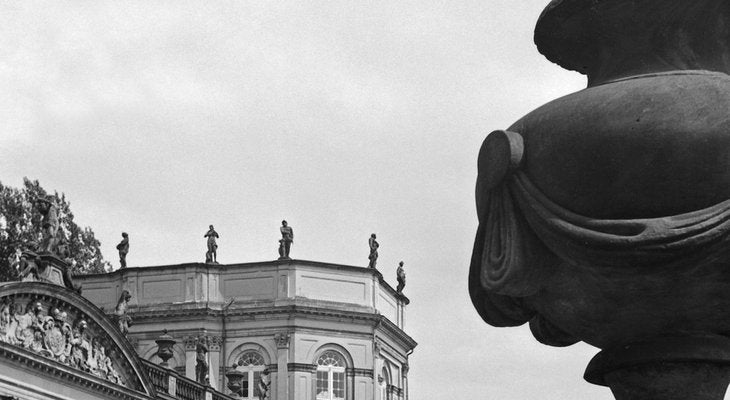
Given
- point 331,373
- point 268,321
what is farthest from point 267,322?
point 331,373

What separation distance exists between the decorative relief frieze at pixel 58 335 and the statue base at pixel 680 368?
1061 inches

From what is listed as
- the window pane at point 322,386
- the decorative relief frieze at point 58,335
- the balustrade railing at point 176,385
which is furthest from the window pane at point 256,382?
the decorative relief frieze at point 58,335

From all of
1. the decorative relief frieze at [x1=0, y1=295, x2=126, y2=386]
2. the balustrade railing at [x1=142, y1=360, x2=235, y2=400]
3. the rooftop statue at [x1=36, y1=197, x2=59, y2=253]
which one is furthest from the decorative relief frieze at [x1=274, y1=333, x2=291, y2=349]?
the rooftop statue at [x1=36, y1=197, x2=59, y2=253]

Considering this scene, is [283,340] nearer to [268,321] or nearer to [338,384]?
[268,321]

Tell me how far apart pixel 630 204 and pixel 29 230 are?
54.3 m

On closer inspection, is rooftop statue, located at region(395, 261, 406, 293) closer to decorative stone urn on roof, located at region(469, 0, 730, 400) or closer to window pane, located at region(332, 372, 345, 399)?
window pane, located at region(332, 372, 345, 399)

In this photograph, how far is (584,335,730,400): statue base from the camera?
571 centimetres

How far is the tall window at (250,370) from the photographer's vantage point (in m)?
50.3

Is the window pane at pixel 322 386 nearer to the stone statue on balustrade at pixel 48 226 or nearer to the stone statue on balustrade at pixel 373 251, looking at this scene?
the stone statue on balustrade at pixel 373 251

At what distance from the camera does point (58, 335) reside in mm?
33594

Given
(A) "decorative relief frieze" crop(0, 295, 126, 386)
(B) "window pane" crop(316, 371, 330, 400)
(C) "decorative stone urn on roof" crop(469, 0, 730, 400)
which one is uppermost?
(B) "window pane" crop(316, 371, 330, 400)

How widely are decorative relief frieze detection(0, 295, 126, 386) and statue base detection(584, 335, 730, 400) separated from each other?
26948 mm

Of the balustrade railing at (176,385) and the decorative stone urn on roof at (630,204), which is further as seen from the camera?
the balustrade railing at (176,385)

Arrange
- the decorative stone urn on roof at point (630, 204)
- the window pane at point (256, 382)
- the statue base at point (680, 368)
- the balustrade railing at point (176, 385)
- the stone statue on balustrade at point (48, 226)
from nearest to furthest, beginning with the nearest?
1. the decorative stone urn on roof at point (630, 204)
2. the statue base at point (680, 368)
3. the stone statue on balustrade at point (48, 226)
4. the balustrade railing at point (176, 385)
5. the window pane at point (256, 382)
